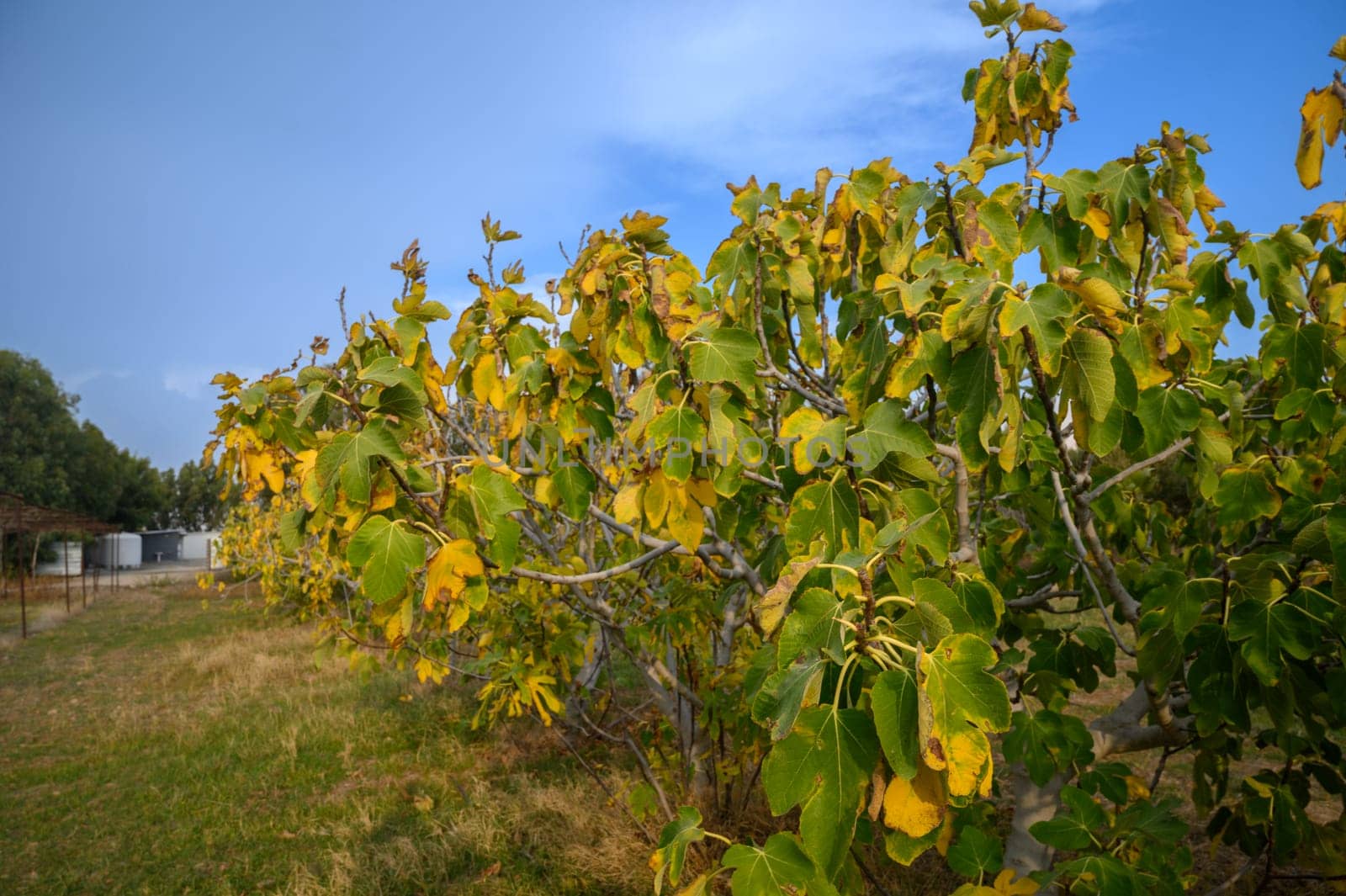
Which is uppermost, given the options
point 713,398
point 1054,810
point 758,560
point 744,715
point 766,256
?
point 766,256

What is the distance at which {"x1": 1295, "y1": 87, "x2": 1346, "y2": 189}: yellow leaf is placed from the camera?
5.25ft

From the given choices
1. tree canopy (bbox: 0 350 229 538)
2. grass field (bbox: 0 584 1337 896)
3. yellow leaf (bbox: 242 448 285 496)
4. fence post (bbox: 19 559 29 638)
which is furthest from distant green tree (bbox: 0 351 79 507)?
yellow leaf (bbox: 242 448 285 496)

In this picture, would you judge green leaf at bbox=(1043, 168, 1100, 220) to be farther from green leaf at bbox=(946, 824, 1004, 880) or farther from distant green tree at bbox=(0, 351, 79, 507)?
distant green tree at bbox=(0, 351, 79, 507)

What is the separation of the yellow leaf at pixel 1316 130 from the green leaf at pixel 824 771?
64.7 inches

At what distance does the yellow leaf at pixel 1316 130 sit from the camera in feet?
5.25

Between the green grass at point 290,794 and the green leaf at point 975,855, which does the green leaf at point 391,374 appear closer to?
the green leaf at point 975,855

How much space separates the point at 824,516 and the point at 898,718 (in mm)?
592

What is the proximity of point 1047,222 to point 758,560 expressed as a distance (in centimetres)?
134

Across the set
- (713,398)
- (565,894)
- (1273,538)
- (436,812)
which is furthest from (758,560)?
(436,812)

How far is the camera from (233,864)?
454 centimetres

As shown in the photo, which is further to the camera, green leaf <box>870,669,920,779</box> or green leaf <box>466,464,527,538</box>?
green leaf <box>466,464,527,538</box>

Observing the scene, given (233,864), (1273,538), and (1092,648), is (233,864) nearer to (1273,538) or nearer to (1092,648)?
(1092,648)

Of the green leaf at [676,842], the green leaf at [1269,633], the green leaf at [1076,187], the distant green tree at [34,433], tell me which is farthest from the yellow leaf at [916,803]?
the distant green tree at [34,433]

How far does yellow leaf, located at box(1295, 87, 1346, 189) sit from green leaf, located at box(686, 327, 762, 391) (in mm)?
1290
